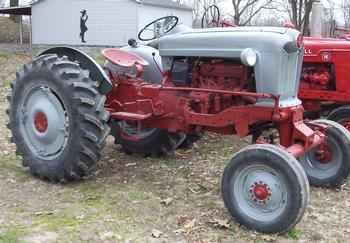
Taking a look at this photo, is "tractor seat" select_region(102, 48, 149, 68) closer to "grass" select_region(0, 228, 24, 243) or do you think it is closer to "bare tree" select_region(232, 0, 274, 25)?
"grass" select_region(0, 228, 24, 243)

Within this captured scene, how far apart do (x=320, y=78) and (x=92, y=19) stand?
68.5 ft

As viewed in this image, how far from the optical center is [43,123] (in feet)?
16.5

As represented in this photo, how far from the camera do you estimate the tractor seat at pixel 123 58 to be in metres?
5.35

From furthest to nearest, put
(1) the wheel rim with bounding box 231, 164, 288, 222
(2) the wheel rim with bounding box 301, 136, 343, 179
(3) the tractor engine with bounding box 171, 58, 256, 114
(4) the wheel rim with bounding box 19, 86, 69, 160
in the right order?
1. (2) the wheel rim with bounding box 301, 136, 343, 179
2. (4) the wheel rim with bounding box 19, 86, 69, 160
3. (3) the tractor engine with bounding box 171, 58, 256, 114
4. (1) the wheel rim with bounding box 231, 164, 288, 222

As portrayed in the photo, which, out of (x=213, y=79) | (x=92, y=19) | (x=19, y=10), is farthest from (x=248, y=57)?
(x=19, y=10)

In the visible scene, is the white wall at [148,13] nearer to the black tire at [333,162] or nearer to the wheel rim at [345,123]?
the wheel rim at [345,123]

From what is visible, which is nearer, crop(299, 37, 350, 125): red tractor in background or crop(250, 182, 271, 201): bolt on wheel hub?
crop(250, 182, 271, 201): bolt on wheel hub

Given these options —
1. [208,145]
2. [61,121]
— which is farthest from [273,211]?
[208,145]

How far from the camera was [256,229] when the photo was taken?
155 inches

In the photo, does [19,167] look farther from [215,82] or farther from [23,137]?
[215,82]

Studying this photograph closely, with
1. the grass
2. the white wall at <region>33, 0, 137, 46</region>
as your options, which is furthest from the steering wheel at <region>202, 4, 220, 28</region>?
the white wall at <region>33, 0, 137, 46</region>

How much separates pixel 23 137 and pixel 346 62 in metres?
4.05

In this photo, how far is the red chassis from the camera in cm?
446

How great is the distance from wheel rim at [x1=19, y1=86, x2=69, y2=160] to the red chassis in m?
0.61
